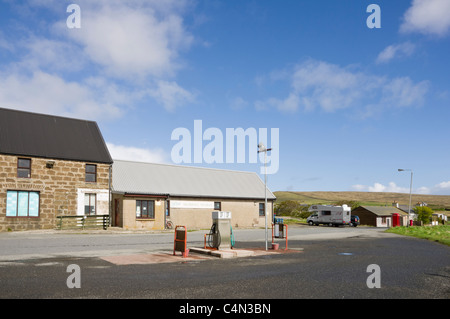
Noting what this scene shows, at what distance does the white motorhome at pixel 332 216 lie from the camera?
5334 centimetres

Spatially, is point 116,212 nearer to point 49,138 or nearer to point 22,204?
point 22,204

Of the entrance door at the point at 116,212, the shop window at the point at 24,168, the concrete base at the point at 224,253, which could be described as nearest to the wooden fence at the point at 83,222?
the entrance door at the point at 116,212

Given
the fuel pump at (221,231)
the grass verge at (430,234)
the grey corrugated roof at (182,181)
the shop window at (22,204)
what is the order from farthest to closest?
the grey corrugated roof at (182,181)
the shop window at (22,204)
the grass verge at (430,234)
the fuel pump at (221,231)

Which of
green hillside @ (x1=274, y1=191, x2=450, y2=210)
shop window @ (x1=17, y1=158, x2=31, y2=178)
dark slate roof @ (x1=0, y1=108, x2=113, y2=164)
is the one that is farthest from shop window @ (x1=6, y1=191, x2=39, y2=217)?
green hillside @ (x1=274, y1=191, x2=450, y2=210)

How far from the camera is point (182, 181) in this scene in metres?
42.7

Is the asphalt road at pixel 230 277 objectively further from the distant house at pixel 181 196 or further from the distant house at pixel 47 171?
the distant house at pixel 181 196

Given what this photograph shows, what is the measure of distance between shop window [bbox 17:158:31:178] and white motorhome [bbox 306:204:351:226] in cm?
3739

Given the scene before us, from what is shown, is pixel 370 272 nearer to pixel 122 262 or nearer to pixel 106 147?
pixel 122 262

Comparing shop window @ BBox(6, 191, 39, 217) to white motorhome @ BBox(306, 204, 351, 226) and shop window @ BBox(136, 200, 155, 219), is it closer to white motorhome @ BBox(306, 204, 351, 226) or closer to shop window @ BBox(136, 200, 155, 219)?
shop window @ BBox(136, 200, 155, 219)

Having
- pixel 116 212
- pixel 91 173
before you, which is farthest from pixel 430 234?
pixel 91 173

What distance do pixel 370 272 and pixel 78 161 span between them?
27.9 meters

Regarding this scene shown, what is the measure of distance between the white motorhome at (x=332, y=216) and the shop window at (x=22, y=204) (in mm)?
36574
